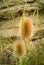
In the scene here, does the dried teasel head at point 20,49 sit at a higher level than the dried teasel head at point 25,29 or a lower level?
lower

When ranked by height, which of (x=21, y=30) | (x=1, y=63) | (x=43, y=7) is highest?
(x=21, y=30)

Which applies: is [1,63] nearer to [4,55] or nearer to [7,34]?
[4,55]

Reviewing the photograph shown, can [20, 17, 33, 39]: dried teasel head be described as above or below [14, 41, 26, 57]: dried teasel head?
above

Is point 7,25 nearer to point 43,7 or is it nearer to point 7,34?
point 7,34

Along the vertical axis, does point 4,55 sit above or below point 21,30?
below

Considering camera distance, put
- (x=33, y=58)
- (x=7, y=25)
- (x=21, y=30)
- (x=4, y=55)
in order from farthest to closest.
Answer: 1. (x=7, y=25)
2. (x=4, y=55)
3. (x=33, y=58)
4. (x=21, y=30)

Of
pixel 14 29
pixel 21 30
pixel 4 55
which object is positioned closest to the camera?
pixel 21 30

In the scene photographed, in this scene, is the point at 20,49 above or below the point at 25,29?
below

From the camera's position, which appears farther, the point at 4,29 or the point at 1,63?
the point at 4,29

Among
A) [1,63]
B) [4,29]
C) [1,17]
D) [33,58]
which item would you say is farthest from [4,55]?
[1,17]
